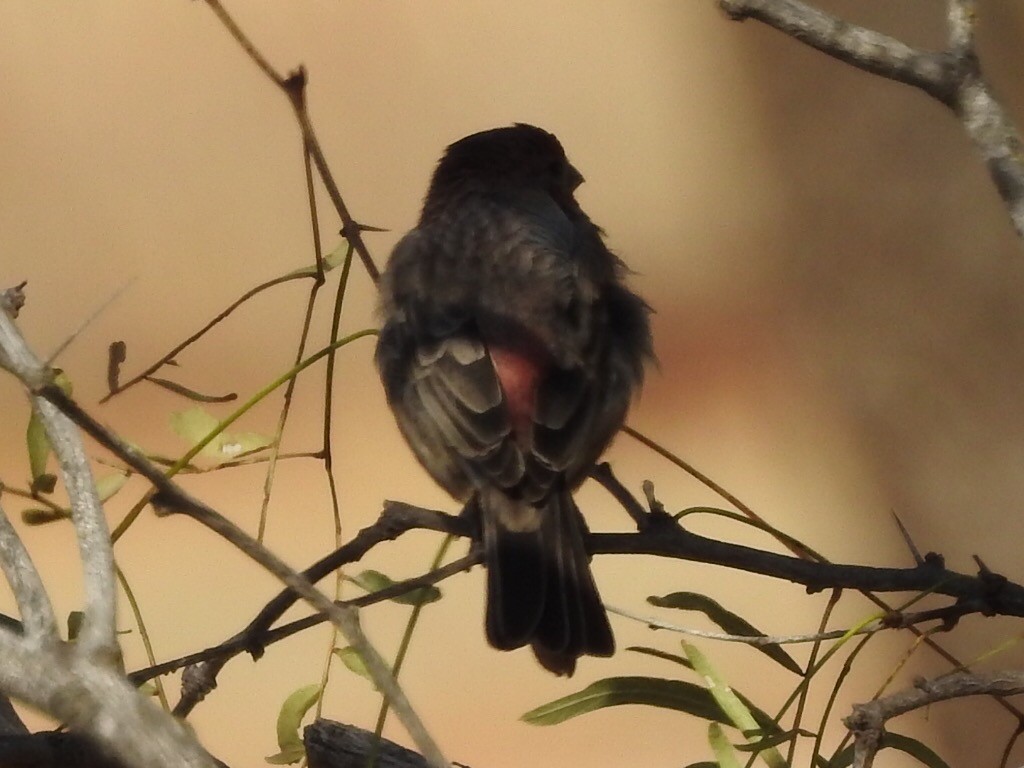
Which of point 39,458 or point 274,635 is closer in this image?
point 274,635

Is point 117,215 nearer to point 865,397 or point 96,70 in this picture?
point 96,70

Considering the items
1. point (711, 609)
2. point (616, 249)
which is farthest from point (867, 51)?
point (616, 249)

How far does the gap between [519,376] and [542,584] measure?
1.70 feet

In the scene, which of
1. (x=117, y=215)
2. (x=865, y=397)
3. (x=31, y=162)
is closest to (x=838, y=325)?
(x=865, y=397)

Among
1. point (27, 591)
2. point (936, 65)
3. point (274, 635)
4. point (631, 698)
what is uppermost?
point (936, 65)

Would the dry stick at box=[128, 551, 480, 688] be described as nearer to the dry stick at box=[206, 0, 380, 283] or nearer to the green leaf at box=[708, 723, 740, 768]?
the green leaf at box=[708, 723, 740, 768]

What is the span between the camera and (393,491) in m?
5.34

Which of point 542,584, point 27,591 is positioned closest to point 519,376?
point 542,584

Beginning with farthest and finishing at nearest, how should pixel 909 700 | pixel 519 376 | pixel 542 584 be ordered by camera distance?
1. pixel 519 376
2. pixel 542 584
3. pixel 909 700

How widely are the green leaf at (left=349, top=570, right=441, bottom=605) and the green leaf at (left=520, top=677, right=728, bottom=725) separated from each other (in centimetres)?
26

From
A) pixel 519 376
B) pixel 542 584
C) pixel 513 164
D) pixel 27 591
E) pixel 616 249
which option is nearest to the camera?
pixel 27 591

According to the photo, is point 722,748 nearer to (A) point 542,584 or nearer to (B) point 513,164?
(A) point 542,584

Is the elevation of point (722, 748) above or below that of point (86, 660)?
above

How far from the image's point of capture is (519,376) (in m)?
2.92
